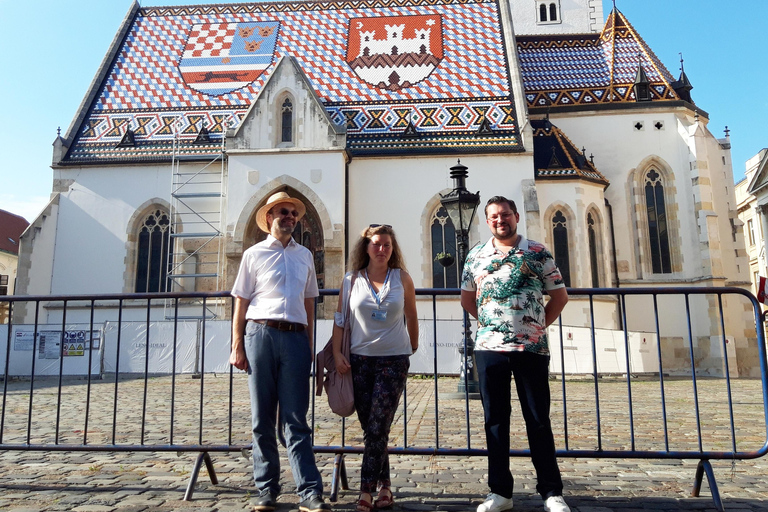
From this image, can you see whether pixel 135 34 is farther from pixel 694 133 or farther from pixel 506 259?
pixel 506 259

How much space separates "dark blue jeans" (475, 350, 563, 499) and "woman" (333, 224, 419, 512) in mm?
559

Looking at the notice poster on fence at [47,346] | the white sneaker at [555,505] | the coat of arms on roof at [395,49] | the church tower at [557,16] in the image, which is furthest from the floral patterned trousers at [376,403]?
the church tower at [557,16]

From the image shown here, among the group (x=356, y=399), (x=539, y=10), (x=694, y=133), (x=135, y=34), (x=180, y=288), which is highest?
(x=539, y=10)

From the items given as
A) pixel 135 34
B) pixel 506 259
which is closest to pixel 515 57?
pixel 135 34

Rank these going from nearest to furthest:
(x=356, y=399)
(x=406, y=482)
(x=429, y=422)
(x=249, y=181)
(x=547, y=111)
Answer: (x=356, y=399) → (x=406, y=482) → (x=429, y=422) → (x=249, y=181) → (x=547, y=111)

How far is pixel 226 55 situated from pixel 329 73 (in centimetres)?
429

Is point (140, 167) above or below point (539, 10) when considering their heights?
below

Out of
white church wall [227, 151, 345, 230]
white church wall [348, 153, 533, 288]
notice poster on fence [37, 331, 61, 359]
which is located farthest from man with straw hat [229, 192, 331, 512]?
white church wall [348, 153, 533, 288]

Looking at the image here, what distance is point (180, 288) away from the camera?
19766mm

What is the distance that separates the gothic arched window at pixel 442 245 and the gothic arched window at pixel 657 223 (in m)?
7.91

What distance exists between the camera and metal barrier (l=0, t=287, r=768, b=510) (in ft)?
14.9

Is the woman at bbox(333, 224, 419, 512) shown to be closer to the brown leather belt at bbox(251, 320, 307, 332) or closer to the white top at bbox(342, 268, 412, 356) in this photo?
the white top at bbox(342, 268, 412, 356)

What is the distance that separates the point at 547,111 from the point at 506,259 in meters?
21.8

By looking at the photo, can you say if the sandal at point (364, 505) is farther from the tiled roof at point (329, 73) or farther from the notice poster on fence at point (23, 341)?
the tiled roof at point (329, 73)
